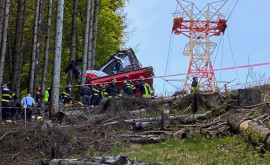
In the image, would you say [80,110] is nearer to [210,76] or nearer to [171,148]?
[171,148]

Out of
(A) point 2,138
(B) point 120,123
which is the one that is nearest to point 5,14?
(B) point 120,123

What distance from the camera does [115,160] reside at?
6922 mm

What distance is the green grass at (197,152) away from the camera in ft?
26.6

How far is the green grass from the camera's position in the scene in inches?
319

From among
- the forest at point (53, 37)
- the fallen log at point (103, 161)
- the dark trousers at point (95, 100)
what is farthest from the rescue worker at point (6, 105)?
the fallen log at point (103, 161)

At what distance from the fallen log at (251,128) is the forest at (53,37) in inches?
622

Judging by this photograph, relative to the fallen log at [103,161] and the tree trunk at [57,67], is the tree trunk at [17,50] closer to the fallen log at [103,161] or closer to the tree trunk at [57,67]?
the tree trunk at [57,67]

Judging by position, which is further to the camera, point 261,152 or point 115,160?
A: point 261,152

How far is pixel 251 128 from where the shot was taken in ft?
30.1

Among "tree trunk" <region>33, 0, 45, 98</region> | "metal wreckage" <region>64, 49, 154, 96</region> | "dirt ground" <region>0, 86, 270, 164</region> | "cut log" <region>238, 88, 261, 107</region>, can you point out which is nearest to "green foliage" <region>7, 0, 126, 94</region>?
"tree trunk" <region>33, 0, 45, 98</region>

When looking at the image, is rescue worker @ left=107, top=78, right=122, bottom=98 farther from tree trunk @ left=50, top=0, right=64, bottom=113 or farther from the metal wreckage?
tree trunk @ left=50, top=0, right=64, bottom=113

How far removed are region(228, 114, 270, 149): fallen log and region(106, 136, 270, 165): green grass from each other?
21 cm

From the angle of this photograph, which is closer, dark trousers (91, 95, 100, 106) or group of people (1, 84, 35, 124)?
group of people (1, 84, 35, 124)

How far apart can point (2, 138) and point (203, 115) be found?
5174 mm
